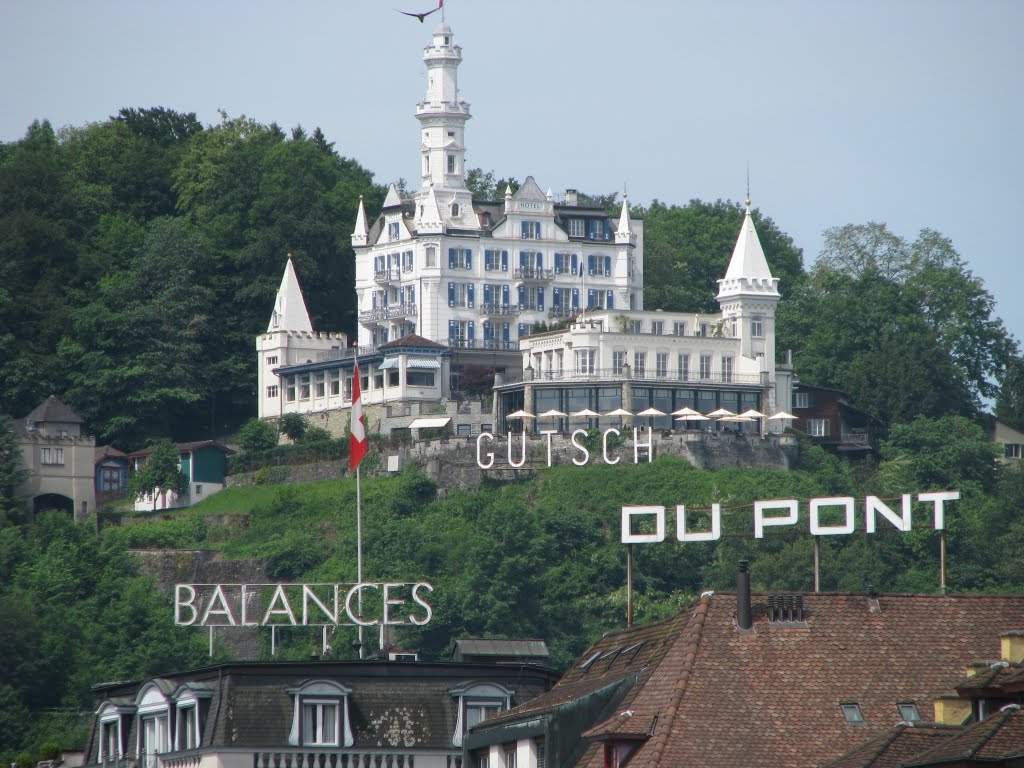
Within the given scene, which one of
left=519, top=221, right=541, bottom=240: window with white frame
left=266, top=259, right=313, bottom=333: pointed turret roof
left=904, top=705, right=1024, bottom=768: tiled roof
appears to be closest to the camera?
left=904, top=705, right=1024, bottom=768: tiled roof

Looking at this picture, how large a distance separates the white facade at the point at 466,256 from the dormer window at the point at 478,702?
107 m

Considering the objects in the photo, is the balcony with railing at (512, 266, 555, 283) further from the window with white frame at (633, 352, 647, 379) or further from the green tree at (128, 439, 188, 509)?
the green tree at (128, 439, 188, 509)

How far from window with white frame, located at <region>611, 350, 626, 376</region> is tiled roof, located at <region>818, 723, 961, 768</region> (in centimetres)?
10858

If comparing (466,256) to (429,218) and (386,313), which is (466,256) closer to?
(429,218)

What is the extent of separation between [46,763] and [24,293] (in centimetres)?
11268

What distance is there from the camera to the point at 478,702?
53.3m

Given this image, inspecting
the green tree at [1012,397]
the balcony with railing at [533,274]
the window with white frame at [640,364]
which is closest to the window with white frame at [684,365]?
the window with white frame at [640,364]

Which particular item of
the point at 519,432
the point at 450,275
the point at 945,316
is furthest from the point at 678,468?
the point at 945,316

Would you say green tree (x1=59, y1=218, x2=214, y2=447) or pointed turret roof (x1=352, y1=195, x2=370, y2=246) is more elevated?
pointed turret roof (x1=352, y1=195, x2=370, y2=246)

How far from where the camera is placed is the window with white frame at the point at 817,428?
6324 inches

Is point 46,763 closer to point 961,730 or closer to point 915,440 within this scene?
point 961,730

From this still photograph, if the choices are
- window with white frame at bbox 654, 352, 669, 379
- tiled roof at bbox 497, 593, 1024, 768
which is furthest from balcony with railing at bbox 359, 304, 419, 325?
tiled roof at bbox 497, 593, 1024, 768

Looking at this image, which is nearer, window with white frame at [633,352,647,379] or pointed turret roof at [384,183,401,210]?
window with white frame at [633,352,647,379]

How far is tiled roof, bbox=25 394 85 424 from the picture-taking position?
516 feet
